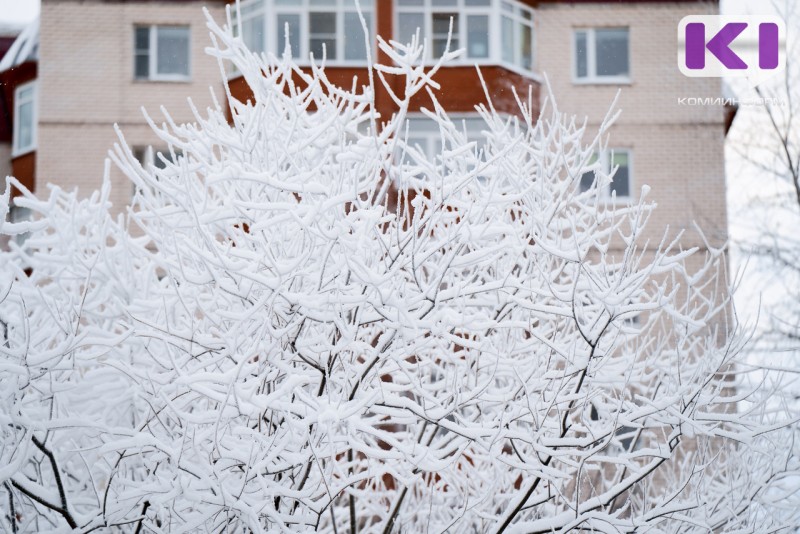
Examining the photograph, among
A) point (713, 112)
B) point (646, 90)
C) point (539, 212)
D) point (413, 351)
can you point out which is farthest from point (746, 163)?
point (413, 351)

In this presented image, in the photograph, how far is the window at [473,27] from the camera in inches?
451

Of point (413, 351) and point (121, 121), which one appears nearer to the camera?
point (413, 351)

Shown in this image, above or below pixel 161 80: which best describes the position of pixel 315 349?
below

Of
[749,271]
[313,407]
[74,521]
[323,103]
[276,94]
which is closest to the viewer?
[313,407]

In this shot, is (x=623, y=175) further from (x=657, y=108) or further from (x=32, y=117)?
(x=32, y=117)

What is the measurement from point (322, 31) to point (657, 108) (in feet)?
14.6

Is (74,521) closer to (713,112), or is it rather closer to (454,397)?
(454,397)

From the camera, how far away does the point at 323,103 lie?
519 cm

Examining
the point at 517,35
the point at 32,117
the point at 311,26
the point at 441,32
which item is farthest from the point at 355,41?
the point at 32,117

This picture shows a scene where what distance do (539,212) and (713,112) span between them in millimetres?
7862

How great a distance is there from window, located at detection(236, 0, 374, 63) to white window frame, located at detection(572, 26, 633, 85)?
9.22 feet

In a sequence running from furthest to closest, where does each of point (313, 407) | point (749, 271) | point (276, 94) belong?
point (749, 271) → point (276, 94) → point (313, 407)

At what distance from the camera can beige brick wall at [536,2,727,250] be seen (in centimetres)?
1146

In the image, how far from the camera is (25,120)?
12.0 metres
